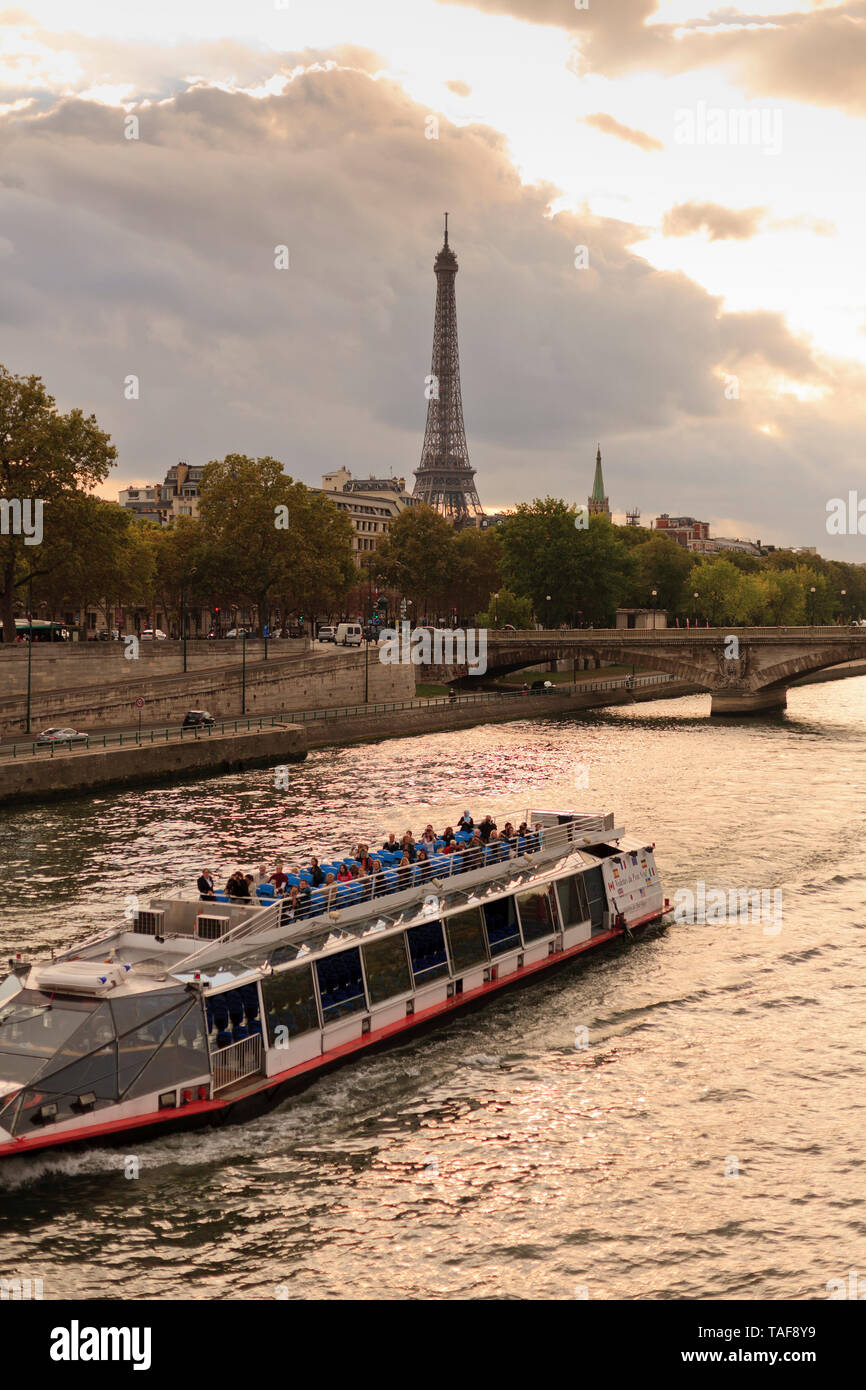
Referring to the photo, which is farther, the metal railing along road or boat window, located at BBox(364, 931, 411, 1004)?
the metal railing along road

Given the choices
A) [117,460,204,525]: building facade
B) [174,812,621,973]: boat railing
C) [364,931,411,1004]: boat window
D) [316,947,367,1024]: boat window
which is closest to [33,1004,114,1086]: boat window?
[174,812,621,973]: boat railing

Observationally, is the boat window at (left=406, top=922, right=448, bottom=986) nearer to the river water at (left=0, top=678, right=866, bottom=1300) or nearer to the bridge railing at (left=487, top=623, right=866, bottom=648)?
the river water at (left=0, top=678, right=866, bottom=1300)

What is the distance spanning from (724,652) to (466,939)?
68.0 m

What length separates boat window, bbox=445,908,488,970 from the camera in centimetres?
2416

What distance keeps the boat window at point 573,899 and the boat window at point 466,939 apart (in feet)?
10.8

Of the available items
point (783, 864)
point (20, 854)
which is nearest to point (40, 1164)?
point (20, 854)

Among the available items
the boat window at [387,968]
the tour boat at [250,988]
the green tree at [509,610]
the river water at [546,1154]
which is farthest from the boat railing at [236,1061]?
the green tree at [509,610]

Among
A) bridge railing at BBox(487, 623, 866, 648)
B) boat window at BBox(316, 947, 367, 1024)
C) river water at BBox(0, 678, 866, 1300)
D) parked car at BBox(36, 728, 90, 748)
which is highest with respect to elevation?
bridge railing at BBox(487, 623, 866, 648)

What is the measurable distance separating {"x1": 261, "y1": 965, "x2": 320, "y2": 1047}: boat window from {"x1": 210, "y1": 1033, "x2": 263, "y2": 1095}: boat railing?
0.29m

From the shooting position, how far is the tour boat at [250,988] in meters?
17.5

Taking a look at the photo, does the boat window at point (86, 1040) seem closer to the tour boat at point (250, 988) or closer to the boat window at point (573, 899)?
the tour boat at point (250, 988)
